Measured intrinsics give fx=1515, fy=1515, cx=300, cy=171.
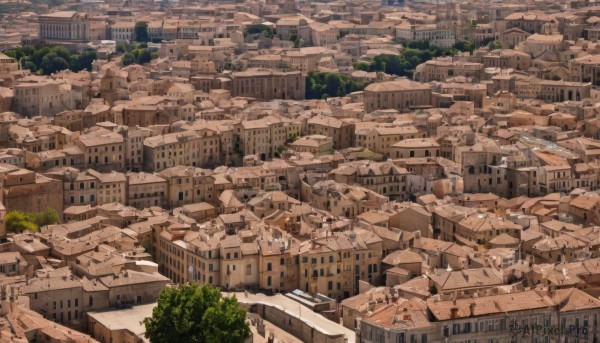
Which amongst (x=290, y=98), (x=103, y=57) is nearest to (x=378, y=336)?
(x=290, y=98)

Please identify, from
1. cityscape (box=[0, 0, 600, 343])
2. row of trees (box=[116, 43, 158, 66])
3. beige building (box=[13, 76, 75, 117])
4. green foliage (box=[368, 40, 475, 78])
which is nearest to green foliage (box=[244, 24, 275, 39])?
cityscape (box=[0, 0, 600, 343])

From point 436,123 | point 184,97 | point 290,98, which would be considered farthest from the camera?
point 290,98

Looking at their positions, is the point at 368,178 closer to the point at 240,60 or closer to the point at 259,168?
the point at 259,168

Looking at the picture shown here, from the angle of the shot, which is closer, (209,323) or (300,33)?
(209,323)

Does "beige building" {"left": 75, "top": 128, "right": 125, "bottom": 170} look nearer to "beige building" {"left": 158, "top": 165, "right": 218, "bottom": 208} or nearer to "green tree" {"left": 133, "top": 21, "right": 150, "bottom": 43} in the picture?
"beige building" {"left": 158, "top": 165, "right": 218, "bottom": 208}

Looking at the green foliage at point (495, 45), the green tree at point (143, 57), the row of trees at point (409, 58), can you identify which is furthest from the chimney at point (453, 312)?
the green tree at point (143, 57)

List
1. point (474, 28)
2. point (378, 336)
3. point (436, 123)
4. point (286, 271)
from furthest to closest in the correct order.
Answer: point (474, 28) < point (436, 123) < point (286, 271) < point (378, 336)

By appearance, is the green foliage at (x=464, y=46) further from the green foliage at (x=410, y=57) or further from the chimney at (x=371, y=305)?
the chimney at (x=371, y=305)
